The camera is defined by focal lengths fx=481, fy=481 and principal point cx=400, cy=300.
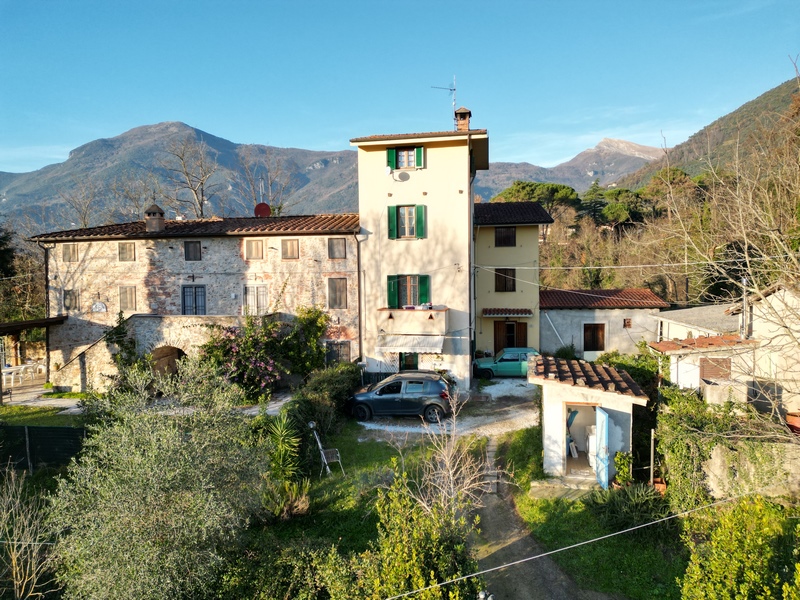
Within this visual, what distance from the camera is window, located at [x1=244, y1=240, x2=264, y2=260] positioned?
23312 mm

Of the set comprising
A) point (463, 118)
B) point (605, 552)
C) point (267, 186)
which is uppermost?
point (267, 186)

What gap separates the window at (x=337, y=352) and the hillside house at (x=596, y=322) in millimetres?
11074

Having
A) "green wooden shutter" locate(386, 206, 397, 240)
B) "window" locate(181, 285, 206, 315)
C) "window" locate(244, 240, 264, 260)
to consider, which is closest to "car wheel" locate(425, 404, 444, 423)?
"green wooden shutter" locate(386, 206, 397, 240)

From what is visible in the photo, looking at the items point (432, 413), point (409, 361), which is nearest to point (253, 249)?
point (409, 361)

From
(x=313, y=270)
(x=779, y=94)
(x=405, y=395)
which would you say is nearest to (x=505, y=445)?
(x=405, y=395)

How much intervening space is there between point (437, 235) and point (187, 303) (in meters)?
13.0

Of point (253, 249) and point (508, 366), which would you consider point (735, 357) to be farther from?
point (253, 249)

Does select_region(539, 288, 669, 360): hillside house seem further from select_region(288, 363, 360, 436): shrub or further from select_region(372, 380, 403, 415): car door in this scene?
select_region(288, 363, 360, 436): shrub

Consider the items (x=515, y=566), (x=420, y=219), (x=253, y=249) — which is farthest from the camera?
(x=253, y=249)

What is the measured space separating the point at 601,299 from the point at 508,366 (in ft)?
23.2

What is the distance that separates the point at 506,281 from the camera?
26.2m

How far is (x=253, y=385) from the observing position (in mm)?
20359

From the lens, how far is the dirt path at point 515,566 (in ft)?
29.7

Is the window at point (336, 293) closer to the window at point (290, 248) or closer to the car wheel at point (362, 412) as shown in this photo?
the window at point (290, 248)
